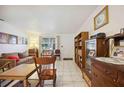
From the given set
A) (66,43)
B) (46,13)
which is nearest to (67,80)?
(46,13)

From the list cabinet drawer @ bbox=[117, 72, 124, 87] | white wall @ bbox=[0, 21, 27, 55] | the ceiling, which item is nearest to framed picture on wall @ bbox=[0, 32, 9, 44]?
white wall @ bbox=[0, 21, 27, 55]

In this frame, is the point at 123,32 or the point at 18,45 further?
the point at 18,45

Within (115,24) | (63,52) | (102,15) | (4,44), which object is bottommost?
(63,52)

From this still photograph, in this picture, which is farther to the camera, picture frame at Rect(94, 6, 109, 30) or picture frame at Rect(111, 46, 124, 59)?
picture frame at Rect(94, 6, 109, 30)

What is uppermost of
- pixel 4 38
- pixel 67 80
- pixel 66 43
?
pixel 4 38

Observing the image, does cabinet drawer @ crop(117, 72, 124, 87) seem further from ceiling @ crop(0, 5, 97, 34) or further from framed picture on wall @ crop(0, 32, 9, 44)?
framed picture on wall @ crop(0, 32, 9, 44)

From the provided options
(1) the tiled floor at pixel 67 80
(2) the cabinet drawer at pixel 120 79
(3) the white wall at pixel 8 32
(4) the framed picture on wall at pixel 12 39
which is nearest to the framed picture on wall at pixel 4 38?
(3) the white wall at pixel 8 32

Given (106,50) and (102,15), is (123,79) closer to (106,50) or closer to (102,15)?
(106,50)

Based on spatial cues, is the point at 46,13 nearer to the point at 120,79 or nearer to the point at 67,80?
the point at 67,80

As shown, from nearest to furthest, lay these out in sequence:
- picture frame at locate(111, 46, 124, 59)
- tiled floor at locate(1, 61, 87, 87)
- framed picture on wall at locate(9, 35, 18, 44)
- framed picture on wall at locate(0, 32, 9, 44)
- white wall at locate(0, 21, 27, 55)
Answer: picture frame at locate(111, 46, 124, 59), tiled floor at locate(1, 61, 87, 87), framed picture on wall at locate(0, 32, 9, 44), white wall at locate(0, 21, 27, 55), framed picture on wall at locate(9, 35, 18, 44)

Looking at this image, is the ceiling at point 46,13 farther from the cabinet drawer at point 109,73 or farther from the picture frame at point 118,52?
the cabinet drawer at point 109,73
